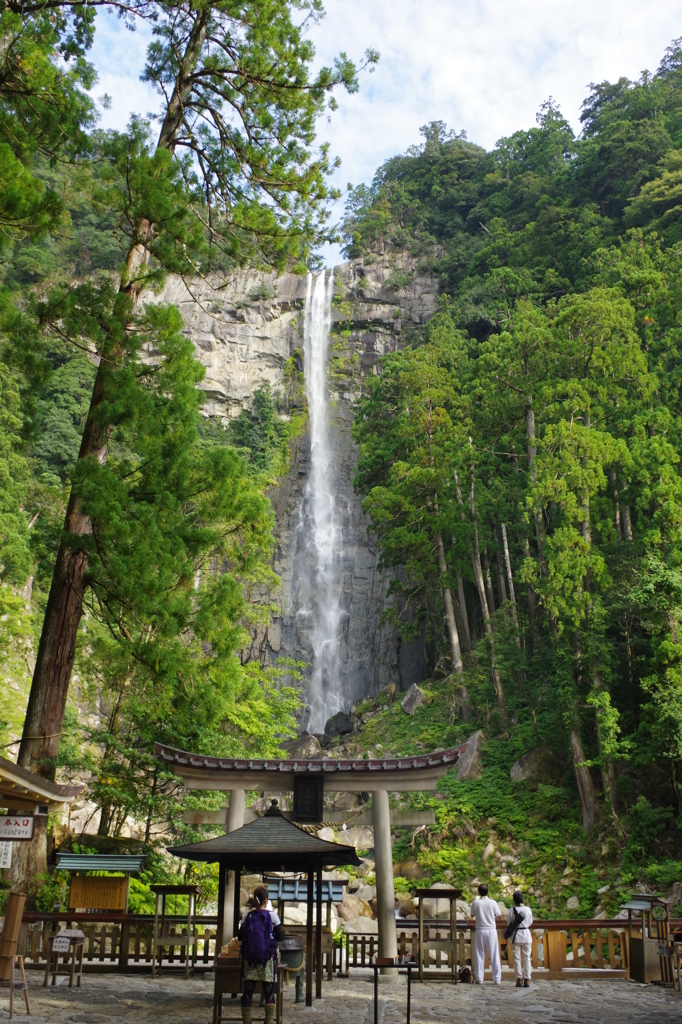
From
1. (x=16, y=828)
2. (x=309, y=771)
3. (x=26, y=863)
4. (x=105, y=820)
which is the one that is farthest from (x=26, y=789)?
(x=105, y=820)

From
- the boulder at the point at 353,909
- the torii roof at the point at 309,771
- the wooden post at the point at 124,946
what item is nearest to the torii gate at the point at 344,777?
the torii roof at the point at 309,771

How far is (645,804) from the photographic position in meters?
14.3

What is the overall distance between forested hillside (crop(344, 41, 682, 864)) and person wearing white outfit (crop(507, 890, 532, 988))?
5.80m

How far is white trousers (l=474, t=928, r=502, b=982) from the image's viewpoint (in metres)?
8.66

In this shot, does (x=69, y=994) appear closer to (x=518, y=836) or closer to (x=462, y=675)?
(x=518, y=836)

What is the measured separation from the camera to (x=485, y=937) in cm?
874

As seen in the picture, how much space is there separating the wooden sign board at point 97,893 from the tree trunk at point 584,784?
31.7ft

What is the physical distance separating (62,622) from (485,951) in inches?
227

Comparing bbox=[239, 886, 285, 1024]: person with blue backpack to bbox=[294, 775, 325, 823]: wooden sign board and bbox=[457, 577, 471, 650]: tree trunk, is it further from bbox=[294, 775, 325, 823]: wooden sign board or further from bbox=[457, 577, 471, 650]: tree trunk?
bbox=[457, 577, 471, 650]: tree trunk

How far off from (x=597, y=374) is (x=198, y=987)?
15.3 m

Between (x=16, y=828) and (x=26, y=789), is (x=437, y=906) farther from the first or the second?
(x=26, y=789)

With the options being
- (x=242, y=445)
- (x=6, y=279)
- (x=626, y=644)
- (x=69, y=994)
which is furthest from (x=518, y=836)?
(x=6, y=279)

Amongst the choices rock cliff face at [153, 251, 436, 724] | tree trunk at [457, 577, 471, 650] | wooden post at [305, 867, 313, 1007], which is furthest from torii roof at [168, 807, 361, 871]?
rock cliff face at [153, 251, 436, 724]

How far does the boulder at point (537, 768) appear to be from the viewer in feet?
58.4
